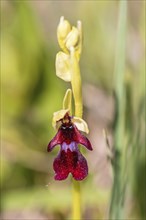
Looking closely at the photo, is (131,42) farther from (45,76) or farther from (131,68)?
(45,76)

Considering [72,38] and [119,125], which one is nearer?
[72,38]

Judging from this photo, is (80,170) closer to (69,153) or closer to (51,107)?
(69,153)

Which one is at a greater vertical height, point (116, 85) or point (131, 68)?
point (131, 68)

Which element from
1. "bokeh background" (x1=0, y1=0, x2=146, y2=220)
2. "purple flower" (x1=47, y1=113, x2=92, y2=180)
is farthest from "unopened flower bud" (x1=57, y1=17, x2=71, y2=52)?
"bokeh background" (x1=0, y1=0, x2=146, y2=220)

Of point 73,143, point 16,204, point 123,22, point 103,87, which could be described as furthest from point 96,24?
point 73,143

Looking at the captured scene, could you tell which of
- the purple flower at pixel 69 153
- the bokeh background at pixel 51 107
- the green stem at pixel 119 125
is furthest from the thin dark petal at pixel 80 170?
the bokeh background at pixel 51 107

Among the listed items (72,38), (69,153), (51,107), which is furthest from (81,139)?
Result: (51,107)
